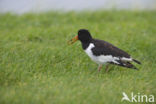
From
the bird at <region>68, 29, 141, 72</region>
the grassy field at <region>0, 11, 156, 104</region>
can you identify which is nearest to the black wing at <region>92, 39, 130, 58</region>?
the bird at <region>68, 29, 141, 72</region>

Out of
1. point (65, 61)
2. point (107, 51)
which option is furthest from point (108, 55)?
point (65, 61)

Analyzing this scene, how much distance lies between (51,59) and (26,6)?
527 centimetres

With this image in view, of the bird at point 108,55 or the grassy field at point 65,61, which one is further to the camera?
the bird at point 108,55

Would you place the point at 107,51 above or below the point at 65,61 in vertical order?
above

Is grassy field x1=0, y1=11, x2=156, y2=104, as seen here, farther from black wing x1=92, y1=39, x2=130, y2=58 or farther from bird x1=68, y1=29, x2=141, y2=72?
black wing x1=92, y1=39, x2=130, y2=58

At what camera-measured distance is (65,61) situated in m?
6.43

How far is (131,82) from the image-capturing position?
5.71 meters

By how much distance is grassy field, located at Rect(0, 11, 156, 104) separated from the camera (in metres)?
4.86

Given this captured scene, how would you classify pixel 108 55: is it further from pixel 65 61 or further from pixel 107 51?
pixel 65 61

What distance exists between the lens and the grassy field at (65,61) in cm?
486

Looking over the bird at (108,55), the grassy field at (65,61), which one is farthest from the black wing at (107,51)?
the grassy field at (65,61)

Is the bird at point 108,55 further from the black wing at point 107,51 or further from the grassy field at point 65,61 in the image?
the grassy field at point 65,61

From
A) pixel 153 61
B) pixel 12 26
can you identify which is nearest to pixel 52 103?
pixel 153 61

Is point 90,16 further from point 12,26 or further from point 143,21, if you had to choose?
point 12,26
